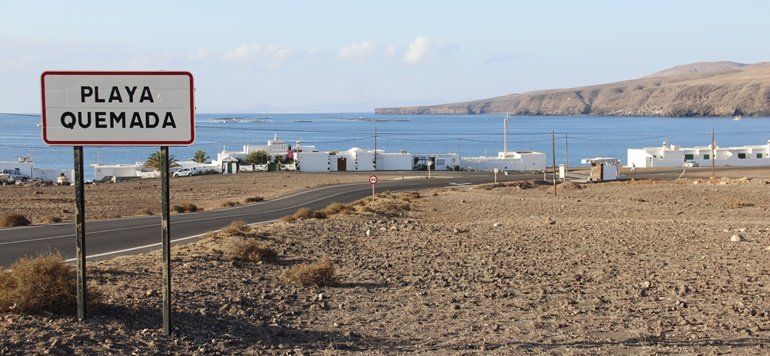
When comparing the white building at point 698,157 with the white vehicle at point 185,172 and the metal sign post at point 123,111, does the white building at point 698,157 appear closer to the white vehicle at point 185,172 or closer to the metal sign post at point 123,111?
the white vehicle at point 185,172

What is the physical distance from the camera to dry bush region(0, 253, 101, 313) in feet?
27.3

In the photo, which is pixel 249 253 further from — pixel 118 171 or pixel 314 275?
pixel 118 171

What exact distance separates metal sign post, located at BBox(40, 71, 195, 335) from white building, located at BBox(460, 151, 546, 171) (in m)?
84.8

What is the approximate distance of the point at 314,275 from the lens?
472 inches

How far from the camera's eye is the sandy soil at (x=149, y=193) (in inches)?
1644

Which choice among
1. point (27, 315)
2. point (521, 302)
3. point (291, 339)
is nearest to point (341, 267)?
point (521, 302)

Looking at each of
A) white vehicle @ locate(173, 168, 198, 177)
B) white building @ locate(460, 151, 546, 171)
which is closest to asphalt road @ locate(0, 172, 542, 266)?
white vehicle @ locate(173, 168, 198, 177)

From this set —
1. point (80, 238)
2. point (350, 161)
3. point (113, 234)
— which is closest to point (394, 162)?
point (350, 161)

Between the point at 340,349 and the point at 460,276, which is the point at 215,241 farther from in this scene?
the point at 340,349

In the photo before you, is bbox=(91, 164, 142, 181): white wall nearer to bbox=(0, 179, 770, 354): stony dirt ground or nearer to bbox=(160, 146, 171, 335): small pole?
bbox=(0, 179, 770, 354): stony dirt ground

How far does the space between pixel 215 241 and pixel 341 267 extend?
12.3ft

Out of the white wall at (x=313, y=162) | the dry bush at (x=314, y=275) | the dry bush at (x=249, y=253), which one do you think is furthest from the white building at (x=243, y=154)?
the dry bush at (x=314, y=275)

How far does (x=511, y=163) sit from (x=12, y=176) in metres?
51.7

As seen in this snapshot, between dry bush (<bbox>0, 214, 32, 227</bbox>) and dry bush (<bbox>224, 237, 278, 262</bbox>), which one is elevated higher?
dry bush (<bbox>224, 237, 278, 262</bbox>)
